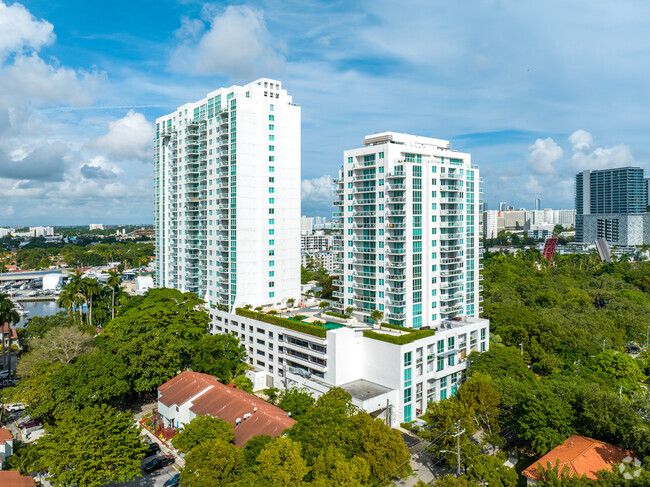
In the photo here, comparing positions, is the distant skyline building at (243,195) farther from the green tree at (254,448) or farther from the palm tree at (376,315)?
the green tree at (254,448)

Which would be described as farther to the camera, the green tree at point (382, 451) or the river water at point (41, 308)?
the river water at point (41, 308)

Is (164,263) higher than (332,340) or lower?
higher

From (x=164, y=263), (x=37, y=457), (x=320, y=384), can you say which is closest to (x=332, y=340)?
(x=320, y=384)

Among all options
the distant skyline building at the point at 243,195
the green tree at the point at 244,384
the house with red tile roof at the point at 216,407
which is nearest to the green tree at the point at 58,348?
the house with red tile roof at the point at 216,407

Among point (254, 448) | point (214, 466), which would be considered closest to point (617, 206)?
point (254, 448)

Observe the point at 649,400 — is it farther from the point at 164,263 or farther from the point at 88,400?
the point at 164,263

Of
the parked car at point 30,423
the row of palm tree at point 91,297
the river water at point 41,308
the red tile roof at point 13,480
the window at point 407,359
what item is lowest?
the river water at point 41,308

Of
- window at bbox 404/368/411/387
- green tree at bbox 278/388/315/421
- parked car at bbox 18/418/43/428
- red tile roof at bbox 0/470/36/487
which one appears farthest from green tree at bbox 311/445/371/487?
parked car at bbox 18/418/43/428
